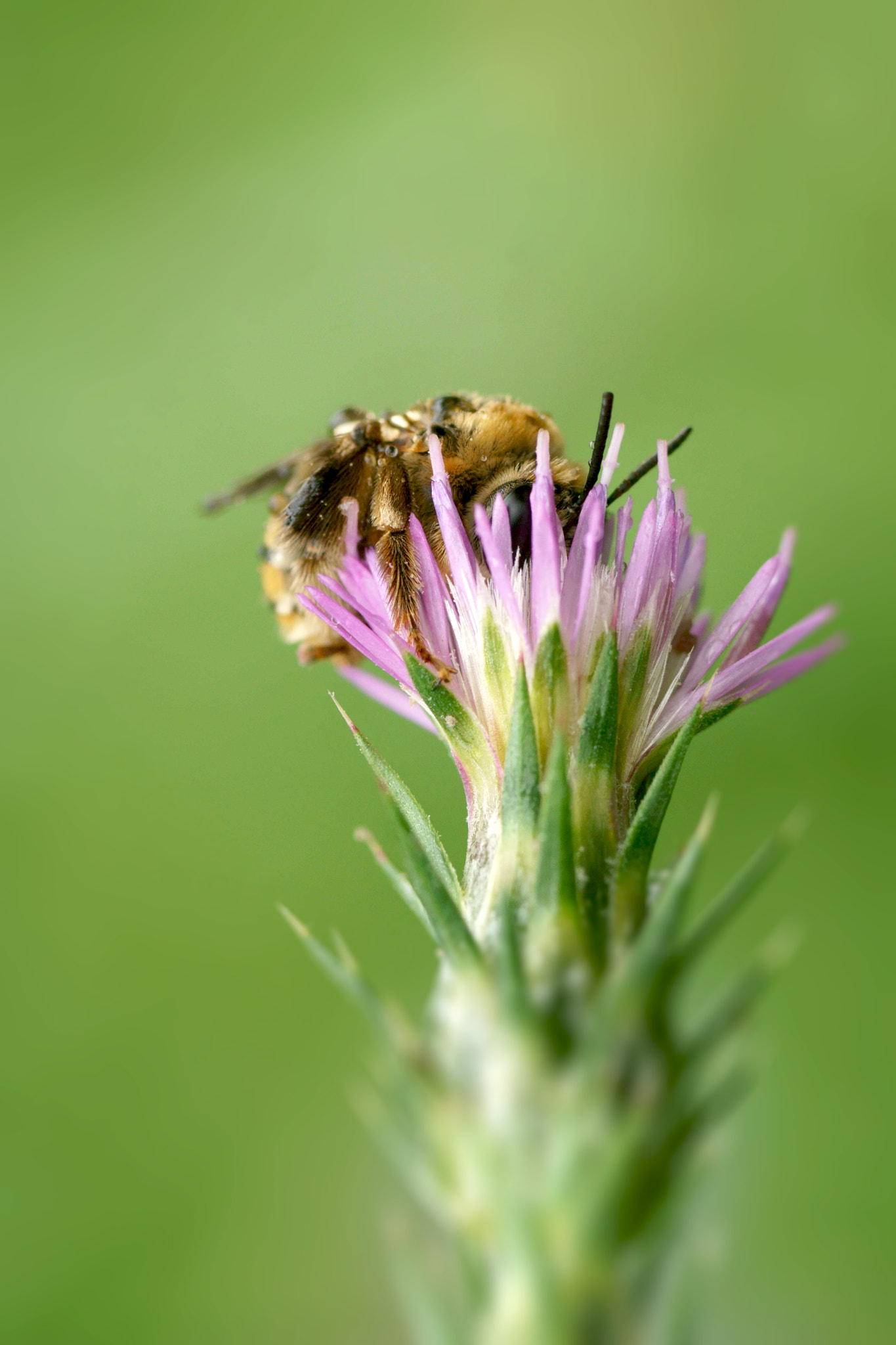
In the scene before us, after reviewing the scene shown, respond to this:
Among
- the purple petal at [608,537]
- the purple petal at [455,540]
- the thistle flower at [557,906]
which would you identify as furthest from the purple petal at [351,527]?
the purple petal at [608,537]

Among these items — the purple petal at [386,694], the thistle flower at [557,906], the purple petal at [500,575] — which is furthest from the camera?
the purple petal at [386,694]

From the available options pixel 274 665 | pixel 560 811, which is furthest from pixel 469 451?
pixel 274 665

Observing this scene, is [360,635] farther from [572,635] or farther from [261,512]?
[261,512]

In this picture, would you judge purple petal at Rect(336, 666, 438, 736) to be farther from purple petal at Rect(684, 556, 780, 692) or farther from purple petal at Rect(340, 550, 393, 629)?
purple petal at Rect(684, 556, 780, 692)

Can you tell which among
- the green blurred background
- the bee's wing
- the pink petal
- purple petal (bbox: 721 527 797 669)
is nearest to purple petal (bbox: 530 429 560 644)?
the pink petal

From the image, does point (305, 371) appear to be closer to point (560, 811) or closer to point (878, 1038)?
point (878, 1038)

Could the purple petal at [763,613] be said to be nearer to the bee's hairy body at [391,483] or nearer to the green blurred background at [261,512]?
the bee's hairy body at [391,483]

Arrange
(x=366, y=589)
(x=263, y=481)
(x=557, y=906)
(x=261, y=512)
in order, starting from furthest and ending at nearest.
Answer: (x=261, y=512), (x=263, y=481), (x=366, y=589), (x=557, y=906)

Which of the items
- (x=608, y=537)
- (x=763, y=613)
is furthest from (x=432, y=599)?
(x=763, y=613)
